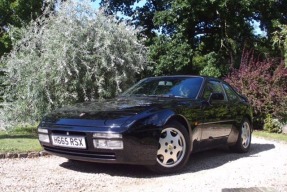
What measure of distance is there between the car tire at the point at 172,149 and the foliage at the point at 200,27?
30.1 ft

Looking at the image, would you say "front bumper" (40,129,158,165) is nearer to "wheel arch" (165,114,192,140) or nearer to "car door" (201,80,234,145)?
"wheel arch" (165,114,192,140)

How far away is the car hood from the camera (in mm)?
5125

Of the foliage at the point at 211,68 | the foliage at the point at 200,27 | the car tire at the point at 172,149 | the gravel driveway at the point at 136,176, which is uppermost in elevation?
the foliage at the point at 200,27

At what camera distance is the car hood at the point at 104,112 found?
5.12 m

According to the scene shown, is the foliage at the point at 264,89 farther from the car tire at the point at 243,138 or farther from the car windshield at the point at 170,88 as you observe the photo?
the car windshield at the point at 170,88

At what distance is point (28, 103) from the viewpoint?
10.2 meters

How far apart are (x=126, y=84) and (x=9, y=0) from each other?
50.5 feet

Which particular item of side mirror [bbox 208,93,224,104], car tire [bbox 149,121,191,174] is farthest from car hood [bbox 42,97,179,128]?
side mirror [bbox 208,93,224,104]

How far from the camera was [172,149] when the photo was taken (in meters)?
5.52

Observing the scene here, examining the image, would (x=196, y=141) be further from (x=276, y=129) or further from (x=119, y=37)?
(x=276, y=129)

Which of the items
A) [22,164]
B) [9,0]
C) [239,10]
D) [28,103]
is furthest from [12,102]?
[9,0]

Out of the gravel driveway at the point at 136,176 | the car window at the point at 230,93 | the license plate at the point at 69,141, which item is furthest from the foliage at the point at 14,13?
the license plate at the point at 69,141

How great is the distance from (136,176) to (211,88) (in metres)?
2.27

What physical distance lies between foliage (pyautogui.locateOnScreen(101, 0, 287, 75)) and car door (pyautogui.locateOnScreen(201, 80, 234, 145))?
7.68 meters
